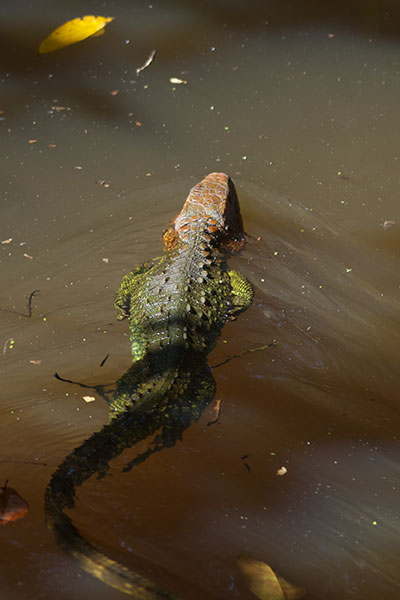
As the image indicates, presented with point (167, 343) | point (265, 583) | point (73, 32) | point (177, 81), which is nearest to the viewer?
point (265, 583)

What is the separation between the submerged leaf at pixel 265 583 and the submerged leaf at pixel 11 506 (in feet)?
2.79

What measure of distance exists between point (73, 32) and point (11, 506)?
4.79m

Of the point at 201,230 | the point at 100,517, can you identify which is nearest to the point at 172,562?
the point at 100,517

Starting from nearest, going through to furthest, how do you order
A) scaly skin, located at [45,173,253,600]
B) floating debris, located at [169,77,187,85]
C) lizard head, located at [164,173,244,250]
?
scaly skin, located at [45,173,253,600], lizard head, located at [164,173,244,250], floating debris, located at [169,77,187,85]

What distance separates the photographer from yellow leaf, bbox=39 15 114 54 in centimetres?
556

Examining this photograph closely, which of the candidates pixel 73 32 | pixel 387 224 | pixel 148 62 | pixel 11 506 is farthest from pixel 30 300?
pixel 73 32

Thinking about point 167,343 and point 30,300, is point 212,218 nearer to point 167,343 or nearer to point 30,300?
point 167,343

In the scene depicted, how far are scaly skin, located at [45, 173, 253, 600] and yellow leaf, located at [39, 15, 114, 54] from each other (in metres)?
2.43

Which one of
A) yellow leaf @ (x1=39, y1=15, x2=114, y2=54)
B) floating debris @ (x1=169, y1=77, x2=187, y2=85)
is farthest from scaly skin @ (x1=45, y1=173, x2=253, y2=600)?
yellow leaf @ (x1=39, y1=15, x2=114, y2=54)

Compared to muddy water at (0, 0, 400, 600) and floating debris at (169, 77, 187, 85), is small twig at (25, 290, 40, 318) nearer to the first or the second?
muddy water at (0, 0, 400, 600)

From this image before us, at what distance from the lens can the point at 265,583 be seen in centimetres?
211

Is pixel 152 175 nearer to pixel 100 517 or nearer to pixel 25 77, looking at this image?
pixel 25 77

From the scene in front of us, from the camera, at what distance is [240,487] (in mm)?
2500

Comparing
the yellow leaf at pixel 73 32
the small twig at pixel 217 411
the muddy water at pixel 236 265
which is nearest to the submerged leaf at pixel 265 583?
the muddy water at pixel 236 265
